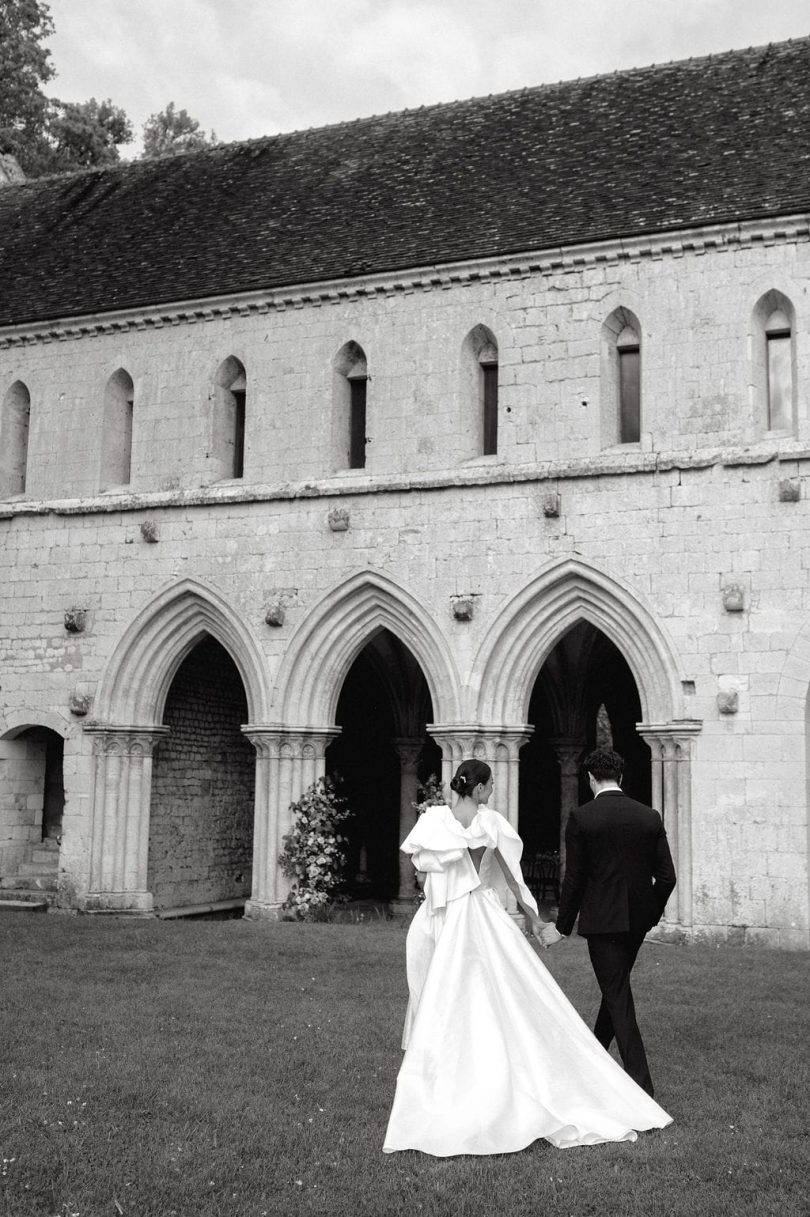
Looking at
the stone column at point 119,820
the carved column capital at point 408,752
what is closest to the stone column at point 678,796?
the carved column capital at point 408,752

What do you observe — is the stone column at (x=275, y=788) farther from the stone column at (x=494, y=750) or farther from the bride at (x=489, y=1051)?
the bride at (x=489, y=1051)

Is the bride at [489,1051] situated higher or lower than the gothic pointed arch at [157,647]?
lower

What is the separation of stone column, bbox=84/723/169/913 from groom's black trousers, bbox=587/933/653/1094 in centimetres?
1030

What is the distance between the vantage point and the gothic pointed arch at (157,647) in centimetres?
1548

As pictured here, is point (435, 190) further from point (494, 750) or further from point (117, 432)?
point (494, 750)

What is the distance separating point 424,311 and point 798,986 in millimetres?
8514

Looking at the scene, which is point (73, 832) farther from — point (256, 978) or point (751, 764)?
point (751, 764)

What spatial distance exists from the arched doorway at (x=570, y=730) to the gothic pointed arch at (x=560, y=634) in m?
2.97

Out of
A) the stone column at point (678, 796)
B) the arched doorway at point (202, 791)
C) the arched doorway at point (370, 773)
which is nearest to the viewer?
the stone column at point (678, 796)

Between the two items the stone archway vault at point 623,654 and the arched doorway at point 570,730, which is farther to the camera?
the arched doorway at point 570,730

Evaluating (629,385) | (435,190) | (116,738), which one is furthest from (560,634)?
(435,190)

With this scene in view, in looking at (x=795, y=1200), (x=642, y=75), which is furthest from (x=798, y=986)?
(x=642, y=75)

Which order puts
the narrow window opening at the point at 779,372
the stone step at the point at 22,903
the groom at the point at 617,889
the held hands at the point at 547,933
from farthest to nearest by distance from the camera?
1. the stone step at the point at 22,903
2. the narrow window opening at the point at 779,372
3. the groom at the point at 617,889
4. the held hands at the point at 547,933

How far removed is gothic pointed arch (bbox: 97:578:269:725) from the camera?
50.8 ft
